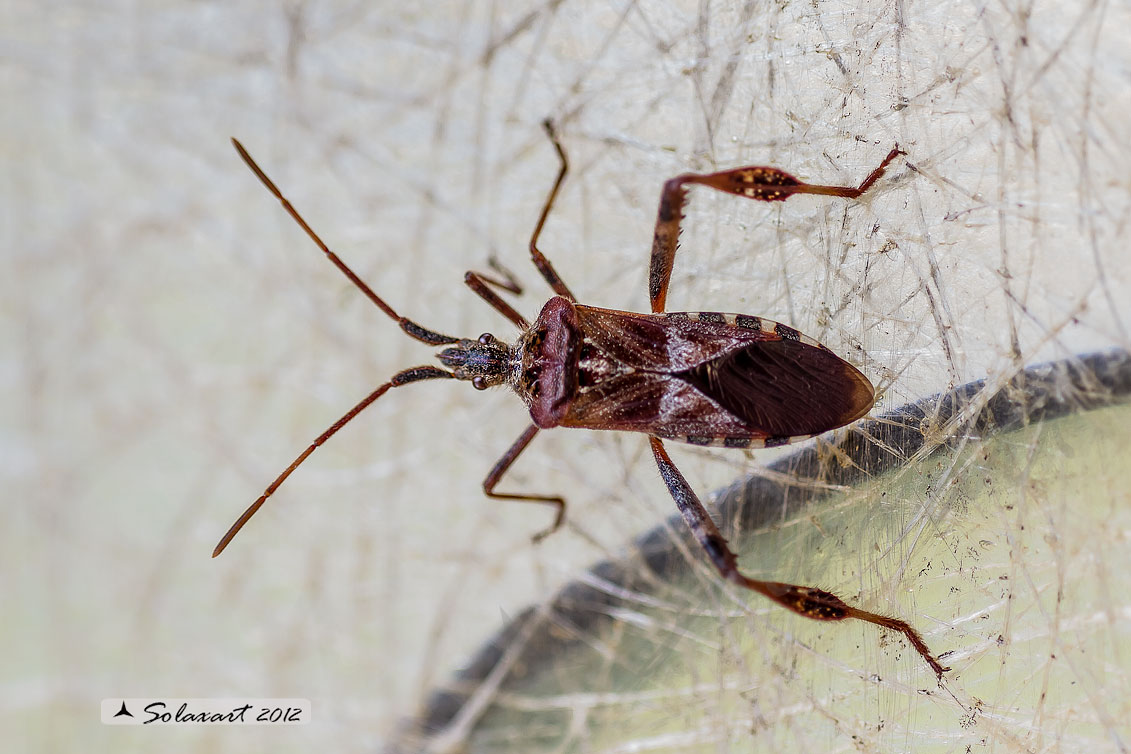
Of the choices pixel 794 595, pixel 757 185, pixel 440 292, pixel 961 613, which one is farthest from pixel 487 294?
pixel 961 613

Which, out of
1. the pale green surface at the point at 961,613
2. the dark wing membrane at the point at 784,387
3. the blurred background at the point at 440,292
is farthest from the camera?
the dark wing membrane at the point at 784,387

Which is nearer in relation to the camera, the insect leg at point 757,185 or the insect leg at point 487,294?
the insect leg at point 757,185

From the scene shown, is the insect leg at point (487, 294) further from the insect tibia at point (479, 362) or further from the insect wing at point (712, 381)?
the insect wing at point (712, 381)

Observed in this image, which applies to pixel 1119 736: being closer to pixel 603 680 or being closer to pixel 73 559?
pixel 603 680

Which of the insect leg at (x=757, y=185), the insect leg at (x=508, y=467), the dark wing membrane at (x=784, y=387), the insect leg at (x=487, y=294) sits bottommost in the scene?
the insect leg at (x=508, y=467)

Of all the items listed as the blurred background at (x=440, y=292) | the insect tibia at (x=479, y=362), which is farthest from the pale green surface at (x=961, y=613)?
the insect tibia at (x=479, y=362)

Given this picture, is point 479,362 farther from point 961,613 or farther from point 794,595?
point 961,613

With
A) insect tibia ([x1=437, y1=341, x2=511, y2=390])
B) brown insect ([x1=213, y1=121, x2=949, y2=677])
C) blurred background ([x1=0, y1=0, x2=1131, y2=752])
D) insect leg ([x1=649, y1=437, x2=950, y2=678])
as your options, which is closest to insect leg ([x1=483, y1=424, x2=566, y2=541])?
brown insect ([x1=213, y1=121, x2=949, y2=677])
